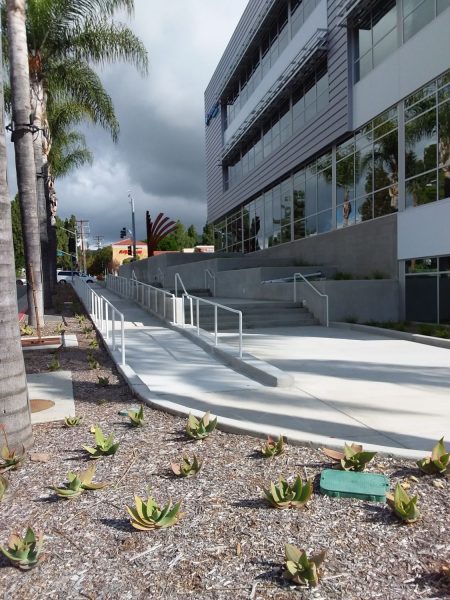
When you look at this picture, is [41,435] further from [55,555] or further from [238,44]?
[238,44]

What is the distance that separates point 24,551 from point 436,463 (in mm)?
2717

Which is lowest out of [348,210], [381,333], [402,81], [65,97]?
[381,333]

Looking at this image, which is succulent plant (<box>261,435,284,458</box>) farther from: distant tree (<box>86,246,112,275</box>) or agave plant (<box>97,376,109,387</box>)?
distant tree (<box>86,246,112,275</box>)

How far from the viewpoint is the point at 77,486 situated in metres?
3.50

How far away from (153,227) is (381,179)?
87.0ft

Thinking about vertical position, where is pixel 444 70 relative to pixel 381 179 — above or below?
above

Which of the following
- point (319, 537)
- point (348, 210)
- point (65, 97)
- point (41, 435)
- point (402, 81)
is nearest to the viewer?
point (319, 537)

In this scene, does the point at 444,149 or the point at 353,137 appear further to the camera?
the point at 353,137

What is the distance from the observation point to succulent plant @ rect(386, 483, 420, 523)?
301 cm

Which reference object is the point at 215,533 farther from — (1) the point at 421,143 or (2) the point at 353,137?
(2) the point at 353,137

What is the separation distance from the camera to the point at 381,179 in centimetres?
1603

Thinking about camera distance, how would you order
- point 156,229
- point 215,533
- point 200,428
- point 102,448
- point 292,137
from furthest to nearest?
point 156,229 < point 292,137 < point 200,428 < point 102,448 < point 215,533

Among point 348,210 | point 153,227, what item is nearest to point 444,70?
point 348,210

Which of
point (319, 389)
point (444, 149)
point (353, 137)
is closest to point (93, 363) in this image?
point (319, 389)
